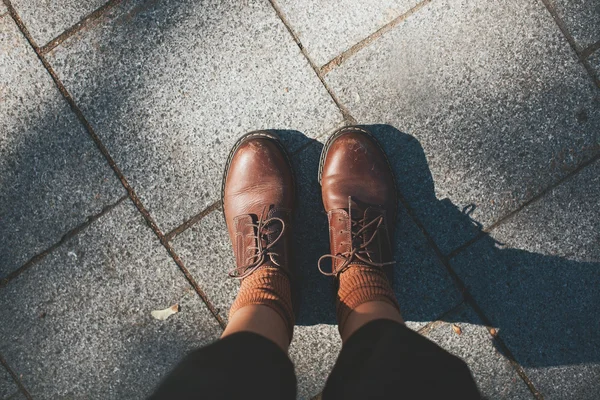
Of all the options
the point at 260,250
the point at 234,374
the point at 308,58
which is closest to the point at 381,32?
the point at 308,58

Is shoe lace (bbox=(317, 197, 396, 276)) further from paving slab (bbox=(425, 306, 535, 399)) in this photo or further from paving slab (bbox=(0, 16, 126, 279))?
paving slab (bbox=(0, 16, 126, 279))

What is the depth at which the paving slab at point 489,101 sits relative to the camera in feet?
6.72

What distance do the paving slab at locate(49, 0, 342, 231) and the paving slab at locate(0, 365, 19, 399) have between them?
96 centimetres

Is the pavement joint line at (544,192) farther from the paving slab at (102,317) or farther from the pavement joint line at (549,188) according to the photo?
the paving slab at (102,317)

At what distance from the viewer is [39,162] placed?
2078 mm

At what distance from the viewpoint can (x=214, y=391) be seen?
50.9 inches

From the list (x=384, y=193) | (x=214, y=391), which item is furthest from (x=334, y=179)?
(x=214, y=391)

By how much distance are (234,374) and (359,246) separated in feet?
2.71

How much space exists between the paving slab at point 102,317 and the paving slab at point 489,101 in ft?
3.96

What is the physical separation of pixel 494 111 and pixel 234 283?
138 cm

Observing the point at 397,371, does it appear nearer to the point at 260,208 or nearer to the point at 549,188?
the point at 260,208

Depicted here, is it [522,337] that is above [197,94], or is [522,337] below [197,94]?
below

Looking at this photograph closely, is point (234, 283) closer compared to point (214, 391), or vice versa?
point (214, 391)

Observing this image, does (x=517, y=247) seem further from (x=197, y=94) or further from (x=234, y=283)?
(x=197, y=94)
